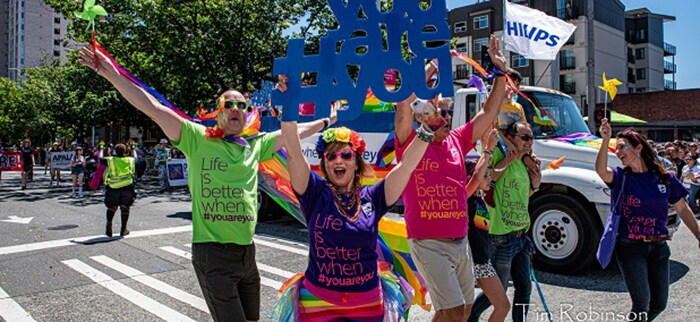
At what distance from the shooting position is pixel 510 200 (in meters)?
3.98

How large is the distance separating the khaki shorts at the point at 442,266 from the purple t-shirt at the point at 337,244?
68 centimetres

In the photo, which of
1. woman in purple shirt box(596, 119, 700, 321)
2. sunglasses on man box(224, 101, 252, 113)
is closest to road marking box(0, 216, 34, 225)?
sunglasses on man box(224, 101, 252, 113)

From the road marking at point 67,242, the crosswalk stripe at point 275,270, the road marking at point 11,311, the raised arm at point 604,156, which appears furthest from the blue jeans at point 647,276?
the road marking at point 67,242

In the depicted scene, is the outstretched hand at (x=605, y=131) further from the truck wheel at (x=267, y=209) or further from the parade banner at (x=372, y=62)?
the truck wheel at (x=267, y=209)

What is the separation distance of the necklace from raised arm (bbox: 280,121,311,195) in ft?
0.52

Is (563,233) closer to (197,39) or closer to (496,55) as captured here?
(496,55)

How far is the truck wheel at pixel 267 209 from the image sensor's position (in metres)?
10.5

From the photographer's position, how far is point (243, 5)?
62.2ft

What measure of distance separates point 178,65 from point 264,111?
401 inches


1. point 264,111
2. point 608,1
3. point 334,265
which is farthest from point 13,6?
point 334,265

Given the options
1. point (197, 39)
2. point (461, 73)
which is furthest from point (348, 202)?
point (461, 73)

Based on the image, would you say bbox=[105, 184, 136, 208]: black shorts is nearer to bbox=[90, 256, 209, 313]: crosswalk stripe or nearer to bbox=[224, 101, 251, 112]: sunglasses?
bbox=[90, 256, 209, 313]: crosswalk stripe

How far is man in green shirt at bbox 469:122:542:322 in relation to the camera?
3902 millimetres

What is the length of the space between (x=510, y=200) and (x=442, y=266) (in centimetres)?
105
